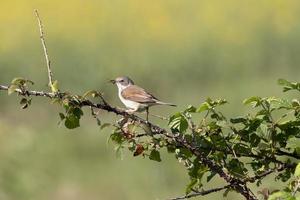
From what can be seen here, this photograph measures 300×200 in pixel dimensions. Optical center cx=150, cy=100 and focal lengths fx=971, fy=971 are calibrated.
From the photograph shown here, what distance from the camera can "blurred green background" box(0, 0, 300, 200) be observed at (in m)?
8.84

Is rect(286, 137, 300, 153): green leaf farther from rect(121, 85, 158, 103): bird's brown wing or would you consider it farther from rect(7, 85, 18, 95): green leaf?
rect(121, 85, 158, 103): bird's brown wing

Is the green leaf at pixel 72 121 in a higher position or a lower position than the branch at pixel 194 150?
higher

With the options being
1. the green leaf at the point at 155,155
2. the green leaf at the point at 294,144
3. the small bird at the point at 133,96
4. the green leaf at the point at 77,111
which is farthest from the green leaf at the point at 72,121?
the small bird at the point at 133,96

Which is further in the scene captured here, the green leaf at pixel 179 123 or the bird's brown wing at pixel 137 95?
the bird's brown wing at pixel 137 95

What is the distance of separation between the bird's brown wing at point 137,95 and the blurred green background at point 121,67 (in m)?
1.17

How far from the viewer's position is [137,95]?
18.6 feet

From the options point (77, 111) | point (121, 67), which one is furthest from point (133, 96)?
point (121, 67)

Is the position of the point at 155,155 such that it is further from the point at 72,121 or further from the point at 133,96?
the point at 133,96

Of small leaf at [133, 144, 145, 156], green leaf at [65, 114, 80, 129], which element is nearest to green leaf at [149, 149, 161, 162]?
small leaf at [133, 144, 145, 156]

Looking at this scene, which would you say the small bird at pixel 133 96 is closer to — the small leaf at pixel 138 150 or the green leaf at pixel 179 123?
the small leaf at pixel 138 150

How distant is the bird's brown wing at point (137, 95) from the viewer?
18.0ft

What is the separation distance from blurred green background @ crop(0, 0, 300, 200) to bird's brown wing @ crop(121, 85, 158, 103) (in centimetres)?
117

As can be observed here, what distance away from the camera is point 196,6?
55.0 ft

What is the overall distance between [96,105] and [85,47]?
12.6m
